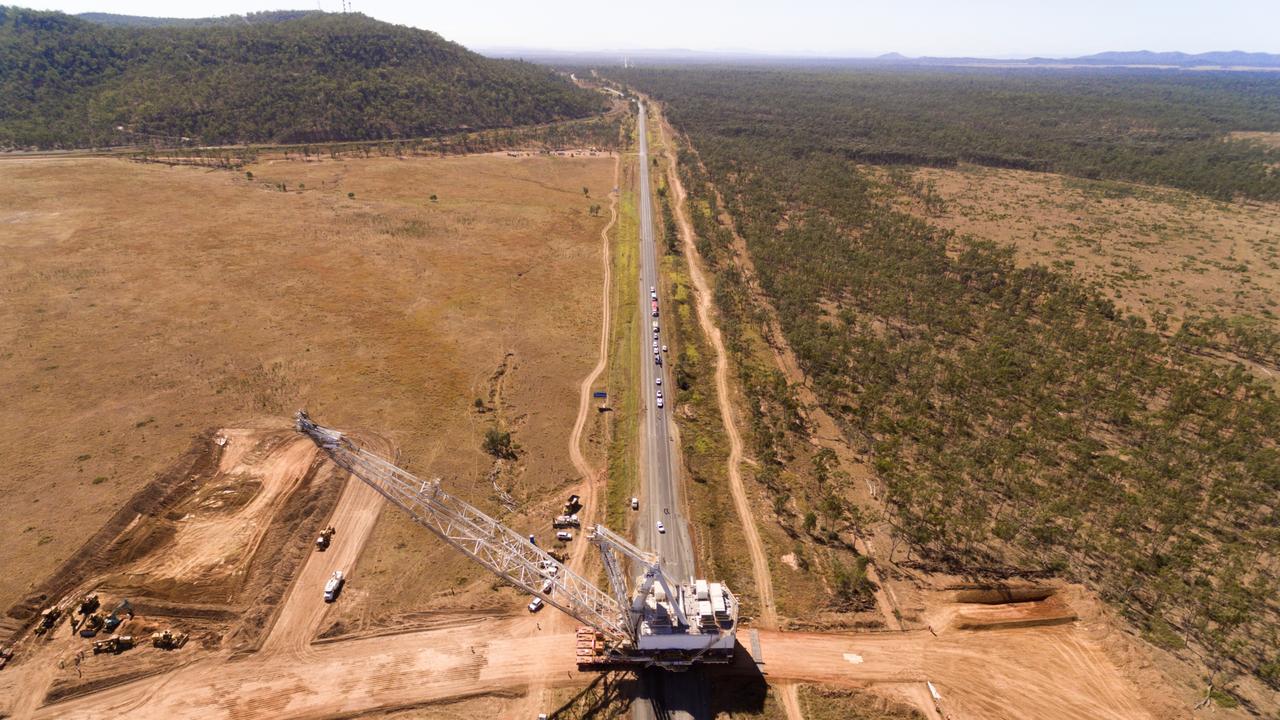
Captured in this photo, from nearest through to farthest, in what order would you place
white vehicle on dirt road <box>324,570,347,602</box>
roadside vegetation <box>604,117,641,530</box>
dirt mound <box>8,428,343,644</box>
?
dirt mound <box>8,428,343,644</box>
white vehicle on dirt road <box>324,570,347,602</box>
roadside vegetation <box>604,117,641,530</box>

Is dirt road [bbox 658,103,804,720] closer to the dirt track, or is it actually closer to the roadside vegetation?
the dirt track

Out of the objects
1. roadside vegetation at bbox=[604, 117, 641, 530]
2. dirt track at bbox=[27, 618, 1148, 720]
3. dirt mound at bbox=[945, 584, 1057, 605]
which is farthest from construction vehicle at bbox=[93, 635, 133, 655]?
dirt mound at bbox=[945, 584, 1057, 605]

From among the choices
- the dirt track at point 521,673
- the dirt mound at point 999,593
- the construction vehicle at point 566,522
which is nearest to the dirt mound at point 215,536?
the dirt track at point 521,673

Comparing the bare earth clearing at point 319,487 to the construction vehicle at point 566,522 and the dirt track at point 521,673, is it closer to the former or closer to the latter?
the dirt track at point 521,673

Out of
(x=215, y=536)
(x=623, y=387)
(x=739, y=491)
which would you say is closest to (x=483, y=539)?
(x=215, y=536)

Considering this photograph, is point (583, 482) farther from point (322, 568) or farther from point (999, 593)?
point (999, 593)
